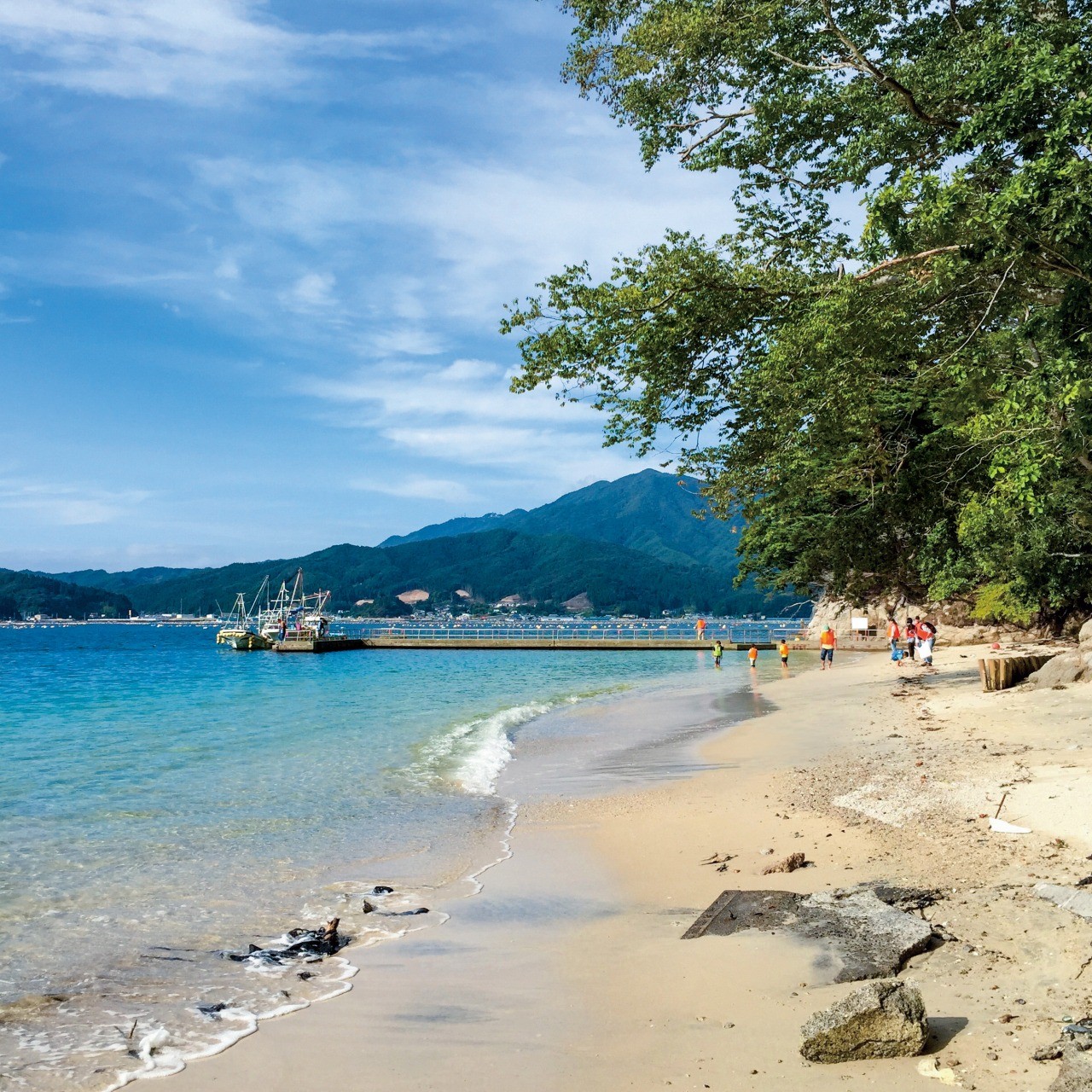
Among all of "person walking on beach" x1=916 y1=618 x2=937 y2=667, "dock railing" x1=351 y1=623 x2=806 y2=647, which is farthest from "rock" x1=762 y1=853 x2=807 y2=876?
"dock railing" x1=351 y1=623 x2=806 y2=647

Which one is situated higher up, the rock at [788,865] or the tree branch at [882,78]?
the tree branch at [882,78]

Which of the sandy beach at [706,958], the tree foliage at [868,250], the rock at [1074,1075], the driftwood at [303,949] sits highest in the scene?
the tree foliage at [868,250]

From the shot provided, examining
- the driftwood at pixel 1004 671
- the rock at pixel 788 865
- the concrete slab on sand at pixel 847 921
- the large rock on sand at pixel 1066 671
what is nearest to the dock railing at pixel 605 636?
the driftwood at pixel 1004 671

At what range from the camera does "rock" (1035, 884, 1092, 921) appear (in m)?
5.49

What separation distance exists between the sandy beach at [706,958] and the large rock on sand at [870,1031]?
0.06m

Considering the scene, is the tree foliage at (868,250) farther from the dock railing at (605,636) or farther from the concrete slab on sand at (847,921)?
the dock railing at (605,636)

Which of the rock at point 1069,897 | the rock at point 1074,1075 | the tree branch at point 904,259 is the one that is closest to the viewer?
the rock at point 1074,1075

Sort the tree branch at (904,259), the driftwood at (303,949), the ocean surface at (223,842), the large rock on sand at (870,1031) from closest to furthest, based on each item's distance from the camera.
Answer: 1. the large rock on sand at (870,1031)
2. the ocean surface at (223,842)
3. the driftwood at (303,949)
4. the tree branch at (904,259)

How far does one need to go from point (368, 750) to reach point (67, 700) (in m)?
23.6

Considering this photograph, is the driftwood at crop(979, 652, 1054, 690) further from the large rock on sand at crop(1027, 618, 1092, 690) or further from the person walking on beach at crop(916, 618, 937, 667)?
the person walking on beach at crop(916, 618, 937, 667)

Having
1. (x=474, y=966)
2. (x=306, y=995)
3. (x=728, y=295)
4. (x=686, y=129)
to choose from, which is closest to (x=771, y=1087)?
(x=474, y=966)

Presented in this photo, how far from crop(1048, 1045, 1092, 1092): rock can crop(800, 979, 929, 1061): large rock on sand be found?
64cm

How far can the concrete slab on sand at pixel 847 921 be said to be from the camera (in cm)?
529

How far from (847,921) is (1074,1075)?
2390mm
